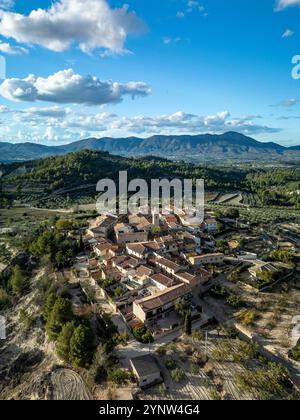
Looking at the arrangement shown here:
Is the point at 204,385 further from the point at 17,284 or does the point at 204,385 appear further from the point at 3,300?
the point at 3,300

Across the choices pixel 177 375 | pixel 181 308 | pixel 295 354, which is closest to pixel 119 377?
pixel 177 375

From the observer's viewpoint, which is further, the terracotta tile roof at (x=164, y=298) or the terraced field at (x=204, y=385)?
the terracotta tile roof at (x=164, y=298)

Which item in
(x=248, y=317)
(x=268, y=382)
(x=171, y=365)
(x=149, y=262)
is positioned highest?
(x=149, y=262)

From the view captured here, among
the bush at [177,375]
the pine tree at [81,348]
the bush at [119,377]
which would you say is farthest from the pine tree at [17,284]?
the bush at [177,375]

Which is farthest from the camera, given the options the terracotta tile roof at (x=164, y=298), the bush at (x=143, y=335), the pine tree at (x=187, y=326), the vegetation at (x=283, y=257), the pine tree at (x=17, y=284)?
the vegetation at (x=283, y=257)

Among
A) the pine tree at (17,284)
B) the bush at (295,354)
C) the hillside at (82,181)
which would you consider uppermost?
the hillside at (82,181)

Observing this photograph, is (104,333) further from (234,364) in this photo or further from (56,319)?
(234,364)

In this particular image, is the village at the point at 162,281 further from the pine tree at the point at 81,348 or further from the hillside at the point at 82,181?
the hillside at the point at 82,181

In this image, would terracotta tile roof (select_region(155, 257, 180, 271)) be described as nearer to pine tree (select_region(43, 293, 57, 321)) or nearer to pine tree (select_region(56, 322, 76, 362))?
pine tree (select_region(43, 293, 57, 321))

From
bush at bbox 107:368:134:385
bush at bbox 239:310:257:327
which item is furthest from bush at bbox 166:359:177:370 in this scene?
bush at bbox 239:310:257:327
